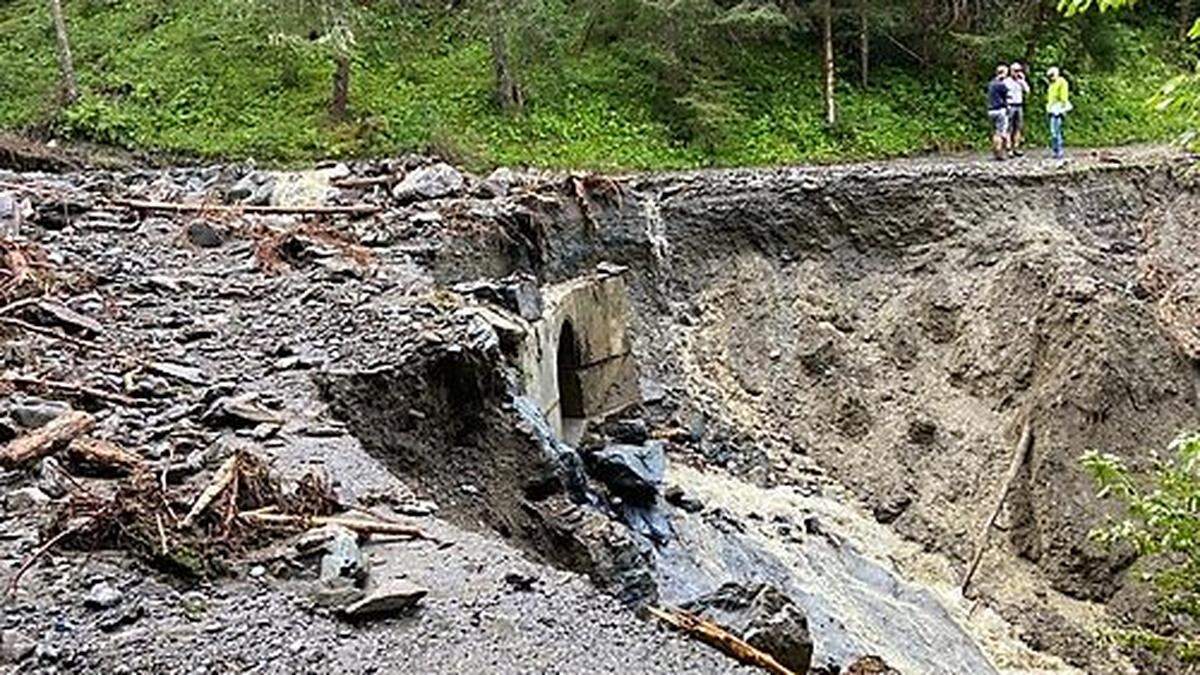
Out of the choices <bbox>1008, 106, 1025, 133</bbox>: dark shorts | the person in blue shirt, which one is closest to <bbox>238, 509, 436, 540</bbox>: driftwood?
the person in blue shirt

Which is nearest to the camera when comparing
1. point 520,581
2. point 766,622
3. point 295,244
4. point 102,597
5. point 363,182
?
point 102,597

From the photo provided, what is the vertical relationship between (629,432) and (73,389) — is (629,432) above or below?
below

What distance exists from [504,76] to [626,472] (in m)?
13.8

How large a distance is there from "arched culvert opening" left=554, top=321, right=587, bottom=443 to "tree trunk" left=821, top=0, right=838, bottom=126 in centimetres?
1160

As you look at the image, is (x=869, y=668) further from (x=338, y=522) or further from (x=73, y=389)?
(x=73, y=389)

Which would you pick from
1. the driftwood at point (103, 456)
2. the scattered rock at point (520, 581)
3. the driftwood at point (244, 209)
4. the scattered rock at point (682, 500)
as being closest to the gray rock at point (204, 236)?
the driftwood at point (244, 209)

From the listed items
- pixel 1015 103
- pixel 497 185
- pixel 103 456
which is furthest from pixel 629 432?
pixel 1015 103

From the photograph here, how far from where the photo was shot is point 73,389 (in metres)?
7.07

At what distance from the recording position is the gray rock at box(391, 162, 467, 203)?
13953 millimetres

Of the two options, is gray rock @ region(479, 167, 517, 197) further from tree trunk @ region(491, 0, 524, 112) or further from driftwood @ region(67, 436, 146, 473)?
driftwood @ region(67, 436, 146, 473)

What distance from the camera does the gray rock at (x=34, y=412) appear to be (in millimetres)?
6520

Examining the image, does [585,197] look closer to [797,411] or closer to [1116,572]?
[797,411]

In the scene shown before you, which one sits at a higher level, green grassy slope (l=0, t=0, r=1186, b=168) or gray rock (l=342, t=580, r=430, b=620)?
green grassy slope (l=0, t=0, r=1186, b=168)

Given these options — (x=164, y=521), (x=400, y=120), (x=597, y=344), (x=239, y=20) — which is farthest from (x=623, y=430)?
(x=239, y=20)
